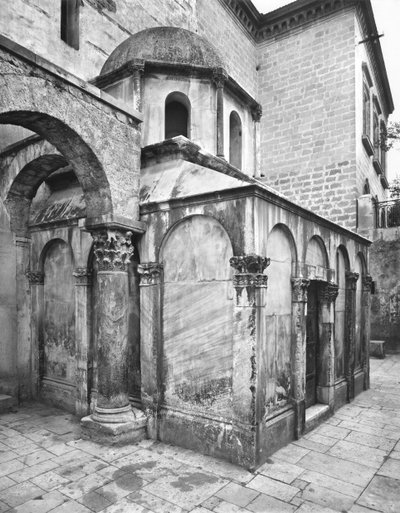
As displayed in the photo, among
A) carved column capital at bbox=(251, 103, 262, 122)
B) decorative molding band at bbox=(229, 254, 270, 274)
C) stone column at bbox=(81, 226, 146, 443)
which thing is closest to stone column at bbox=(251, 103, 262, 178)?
carved column capital at bbox=(251, 103, 262, 122)

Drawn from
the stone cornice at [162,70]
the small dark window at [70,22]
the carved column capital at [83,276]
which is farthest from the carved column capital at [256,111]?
the carved column capital at [83,276]

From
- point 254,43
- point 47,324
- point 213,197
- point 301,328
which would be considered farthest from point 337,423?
point 254,43

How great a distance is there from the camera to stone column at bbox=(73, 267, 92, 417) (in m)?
6.00

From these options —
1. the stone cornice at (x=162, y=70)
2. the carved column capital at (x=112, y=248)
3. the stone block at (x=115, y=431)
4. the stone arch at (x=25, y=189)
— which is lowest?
the stone block at (x=115, y=431)

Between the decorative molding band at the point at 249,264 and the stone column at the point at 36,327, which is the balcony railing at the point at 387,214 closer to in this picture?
the decorative molding band at the point at 249,264

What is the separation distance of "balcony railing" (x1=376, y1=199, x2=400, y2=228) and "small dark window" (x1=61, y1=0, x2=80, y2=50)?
10.4 meters

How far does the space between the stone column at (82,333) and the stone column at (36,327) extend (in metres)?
1.18

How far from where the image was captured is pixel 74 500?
367 centimetres

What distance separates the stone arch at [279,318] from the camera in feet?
15.9

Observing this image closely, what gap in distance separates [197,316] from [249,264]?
3.38ft

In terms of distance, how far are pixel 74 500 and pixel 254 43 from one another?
16261 mm

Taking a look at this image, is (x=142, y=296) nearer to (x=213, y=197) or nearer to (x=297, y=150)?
(x=213, y=197)

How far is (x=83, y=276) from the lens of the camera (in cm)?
614

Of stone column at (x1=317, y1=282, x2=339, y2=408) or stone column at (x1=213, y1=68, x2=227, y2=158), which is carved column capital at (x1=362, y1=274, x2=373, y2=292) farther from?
stone column at (x1=213, y1=68, x2=227, y2=158)
